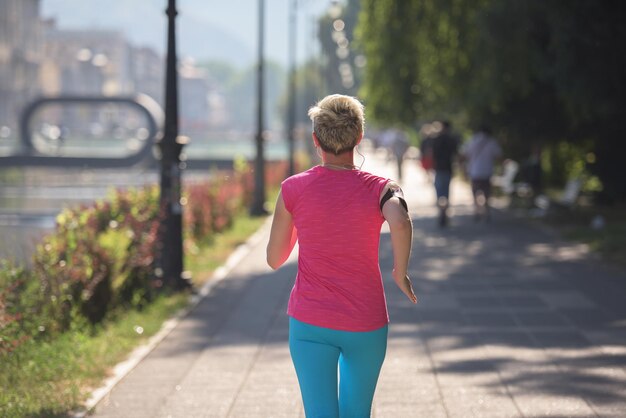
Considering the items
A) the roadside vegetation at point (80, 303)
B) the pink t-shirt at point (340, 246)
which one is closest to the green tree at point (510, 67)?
the roadside vegetation at point (80, 303)

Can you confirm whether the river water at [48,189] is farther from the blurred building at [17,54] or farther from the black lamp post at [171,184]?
the blurred building at [17,54]

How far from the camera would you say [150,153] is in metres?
73.2

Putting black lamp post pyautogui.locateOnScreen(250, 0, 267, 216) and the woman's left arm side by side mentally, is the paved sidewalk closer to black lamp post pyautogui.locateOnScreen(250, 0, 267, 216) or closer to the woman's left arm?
the woman's left arm

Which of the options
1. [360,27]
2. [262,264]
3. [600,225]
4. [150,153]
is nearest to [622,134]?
[600,225]

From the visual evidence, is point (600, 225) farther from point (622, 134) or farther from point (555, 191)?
point (555, 191)

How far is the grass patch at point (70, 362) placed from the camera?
7.13 metres

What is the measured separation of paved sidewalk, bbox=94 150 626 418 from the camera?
7.27 metres

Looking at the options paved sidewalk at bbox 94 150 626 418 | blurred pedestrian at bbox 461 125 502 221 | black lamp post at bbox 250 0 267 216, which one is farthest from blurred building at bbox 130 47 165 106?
paved sidewalk at bbox 94 150 626 418

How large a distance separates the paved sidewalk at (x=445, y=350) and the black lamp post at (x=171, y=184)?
511 mm

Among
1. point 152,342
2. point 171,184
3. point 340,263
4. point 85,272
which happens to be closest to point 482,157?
point 171,184

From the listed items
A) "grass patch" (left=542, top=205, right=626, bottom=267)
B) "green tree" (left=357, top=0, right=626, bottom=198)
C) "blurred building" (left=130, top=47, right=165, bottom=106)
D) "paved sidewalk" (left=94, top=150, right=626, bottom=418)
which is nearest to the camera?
"paved sidewalk" (left=94, top=150, right=626, bottom=418)

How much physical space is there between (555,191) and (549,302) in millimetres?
20525

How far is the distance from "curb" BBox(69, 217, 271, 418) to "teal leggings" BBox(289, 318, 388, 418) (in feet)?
9.14

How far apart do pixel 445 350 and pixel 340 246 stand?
185 inches
